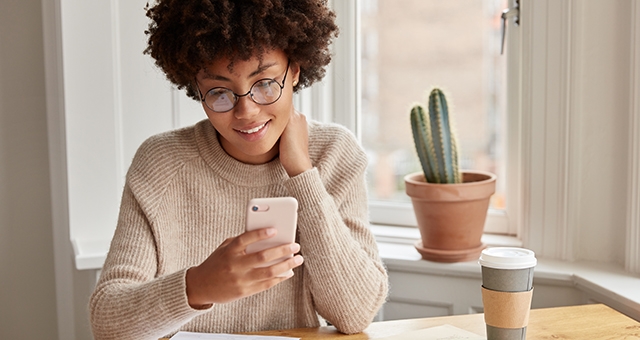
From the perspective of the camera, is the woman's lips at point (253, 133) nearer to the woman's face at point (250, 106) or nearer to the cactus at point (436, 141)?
the woman's face at point (250, 106)

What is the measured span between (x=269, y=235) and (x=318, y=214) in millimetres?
327

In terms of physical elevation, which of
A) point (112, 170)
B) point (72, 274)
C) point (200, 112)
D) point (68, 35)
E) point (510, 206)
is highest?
point (68, 35)

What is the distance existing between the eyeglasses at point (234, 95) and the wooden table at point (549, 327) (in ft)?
1.56

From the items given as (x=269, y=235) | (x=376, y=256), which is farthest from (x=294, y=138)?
(x=269, y=235)

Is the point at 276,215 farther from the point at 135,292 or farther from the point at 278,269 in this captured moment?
the point at 135,292

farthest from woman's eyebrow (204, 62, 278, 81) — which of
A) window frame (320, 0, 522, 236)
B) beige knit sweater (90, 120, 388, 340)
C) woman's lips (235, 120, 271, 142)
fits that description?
window frame (320, 0, 522, 236)

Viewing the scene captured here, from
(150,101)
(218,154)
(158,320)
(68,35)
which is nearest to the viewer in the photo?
(158,320)

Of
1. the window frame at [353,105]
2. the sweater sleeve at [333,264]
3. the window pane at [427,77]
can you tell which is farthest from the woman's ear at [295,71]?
the window pane at [427,77]

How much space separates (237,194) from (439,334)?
0.54 metres

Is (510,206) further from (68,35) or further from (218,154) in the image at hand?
(68,35)

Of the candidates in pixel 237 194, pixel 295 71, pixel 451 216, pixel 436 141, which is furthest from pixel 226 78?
pixel 451 216

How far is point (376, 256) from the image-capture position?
1.55m

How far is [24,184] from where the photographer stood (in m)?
2.10

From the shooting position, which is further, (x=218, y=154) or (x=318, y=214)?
(x=218, y=154)
